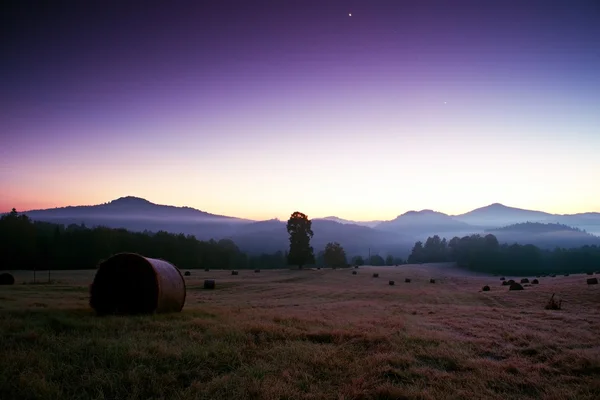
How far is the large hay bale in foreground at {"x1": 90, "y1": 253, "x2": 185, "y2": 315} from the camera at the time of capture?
14.2 m

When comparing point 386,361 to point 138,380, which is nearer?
point 138,380

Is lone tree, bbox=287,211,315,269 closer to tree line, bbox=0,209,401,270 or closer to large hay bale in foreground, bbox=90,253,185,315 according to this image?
tree line, bbox=0,209,401,270

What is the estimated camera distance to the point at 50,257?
2751 inches

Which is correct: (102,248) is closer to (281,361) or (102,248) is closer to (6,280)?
(6,280)

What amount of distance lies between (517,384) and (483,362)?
3.55 ft

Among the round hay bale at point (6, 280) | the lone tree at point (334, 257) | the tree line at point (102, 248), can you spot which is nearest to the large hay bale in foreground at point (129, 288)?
the round hay bale at point (6, 280)

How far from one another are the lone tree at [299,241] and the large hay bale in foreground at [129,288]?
57.3 meters

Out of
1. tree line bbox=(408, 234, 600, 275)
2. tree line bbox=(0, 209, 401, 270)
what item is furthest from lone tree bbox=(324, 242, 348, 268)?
tree line bbox=(408, 234, 600, 275)

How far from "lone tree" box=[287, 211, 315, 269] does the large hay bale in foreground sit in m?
57.3

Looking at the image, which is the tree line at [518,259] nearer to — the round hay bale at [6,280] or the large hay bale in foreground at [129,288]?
the round hay bale at [6,280]

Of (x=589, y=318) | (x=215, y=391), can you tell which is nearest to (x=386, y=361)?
(x=215, y=391)

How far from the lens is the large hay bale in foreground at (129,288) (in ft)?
46.5

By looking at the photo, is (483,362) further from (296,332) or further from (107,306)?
(107,306)

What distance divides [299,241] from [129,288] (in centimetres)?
5834
